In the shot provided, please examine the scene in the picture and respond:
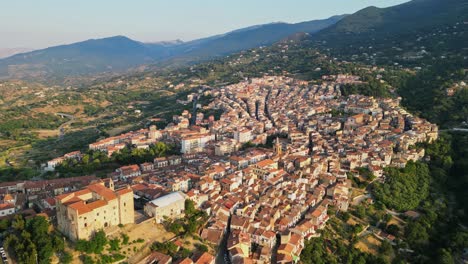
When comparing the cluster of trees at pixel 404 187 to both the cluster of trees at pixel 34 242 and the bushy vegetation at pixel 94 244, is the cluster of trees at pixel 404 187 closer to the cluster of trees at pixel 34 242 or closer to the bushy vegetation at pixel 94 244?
the bushy vegetation at pixel 94 244

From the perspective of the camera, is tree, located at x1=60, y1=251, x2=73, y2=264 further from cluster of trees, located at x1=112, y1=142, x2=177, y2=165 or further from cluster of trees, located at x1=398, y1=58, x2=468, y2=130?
cluster of trees, located at x1=398, y1=58, x2=468, y2=130

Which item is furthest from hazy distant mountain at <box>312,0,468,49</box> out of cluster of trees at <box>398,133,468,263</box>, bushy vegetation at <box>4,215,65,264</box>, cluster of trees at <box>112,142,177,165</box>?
bushy vegetation at <box>4,215,65,264</box>

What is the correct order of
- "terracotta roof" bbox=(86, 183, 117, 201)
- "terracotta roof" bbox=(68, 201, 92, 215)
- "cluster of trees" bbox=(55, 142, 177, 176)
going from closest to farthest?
1. "terracotta roof" bbox=(68, 201, 92, 215)
2. "terracotta roof" bbox=(86, 183, 117, 201)
3. "cluster of trees" bbox=(55, 142, 177, 176)

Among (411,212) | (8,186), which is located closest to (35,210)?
(8,186)

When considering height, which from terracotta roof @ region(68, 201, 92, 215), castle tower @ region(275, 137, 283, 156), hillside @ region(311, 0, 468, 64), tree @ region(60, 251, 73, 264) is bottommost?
tree @ region(60, 251, 73, 264)

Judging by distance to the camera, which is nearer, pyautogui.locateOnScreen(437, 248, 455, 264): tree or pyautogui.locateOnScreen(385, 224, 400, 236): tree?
pyautogui.locateOnScreen(437, 248, 455, 264): tree

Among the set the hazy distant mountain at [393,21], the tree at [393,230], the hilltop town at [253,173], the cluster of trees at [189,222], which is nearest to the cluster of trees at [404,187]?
the hilltop town at [253,173]

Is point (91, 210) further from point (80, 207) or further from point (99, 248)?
point (99, 248)
